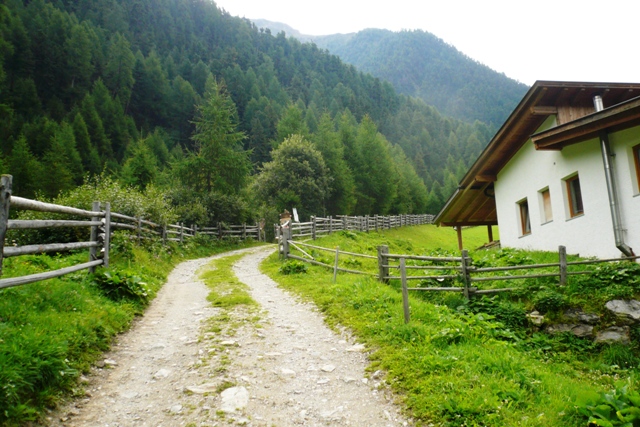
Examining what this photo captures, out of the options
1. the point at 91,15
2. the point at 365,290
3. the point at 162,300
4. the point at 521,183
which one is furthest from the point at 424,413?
the point at 91,15

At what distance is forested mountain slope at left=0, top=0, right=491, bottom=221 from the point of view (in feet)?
103

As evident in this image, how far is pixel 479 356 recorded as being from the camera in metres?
5.32

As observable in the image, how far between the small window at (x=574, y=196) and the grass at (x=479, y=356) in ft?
6.81

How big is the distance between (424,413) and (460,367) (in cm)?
110

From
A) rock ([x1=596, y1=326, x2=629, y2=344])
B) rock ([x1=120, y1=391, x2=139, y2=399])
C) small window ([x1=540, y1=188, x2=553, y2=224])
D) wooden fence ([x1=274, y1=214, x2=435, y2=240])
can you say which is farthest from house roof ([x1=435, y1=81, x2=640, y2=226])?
rock ([x1=120, y1=391, x2=139, y2=399])

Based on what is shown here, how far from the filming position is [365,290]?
360 inches

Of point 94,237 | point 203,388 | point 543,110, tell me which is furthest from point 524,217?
point 94,237

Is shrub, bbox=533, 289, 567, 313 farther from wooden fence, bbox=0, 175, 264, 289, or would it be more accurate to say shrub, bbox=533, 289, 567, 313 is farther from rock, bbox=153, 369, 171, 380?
wooden fence, bbox=0, 175, 264, 289

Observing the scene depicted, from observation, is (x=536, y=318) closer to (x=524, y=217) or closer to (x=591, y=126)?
(x=591, y=126)

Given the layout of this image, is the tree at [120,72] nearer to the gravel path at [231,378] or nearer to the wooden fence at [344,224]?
the wooden fence at [344,224]

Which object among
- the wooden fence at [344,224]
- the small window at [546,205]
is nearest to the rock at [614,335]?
the small window at [546,205]

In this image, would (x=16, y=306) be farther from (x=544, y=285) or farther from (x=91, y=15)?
(x=91, y=15)

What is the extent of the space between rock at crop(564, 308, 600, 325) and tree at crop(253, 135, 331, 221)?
86.5ft

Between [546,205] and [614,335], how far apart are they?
6605mm
